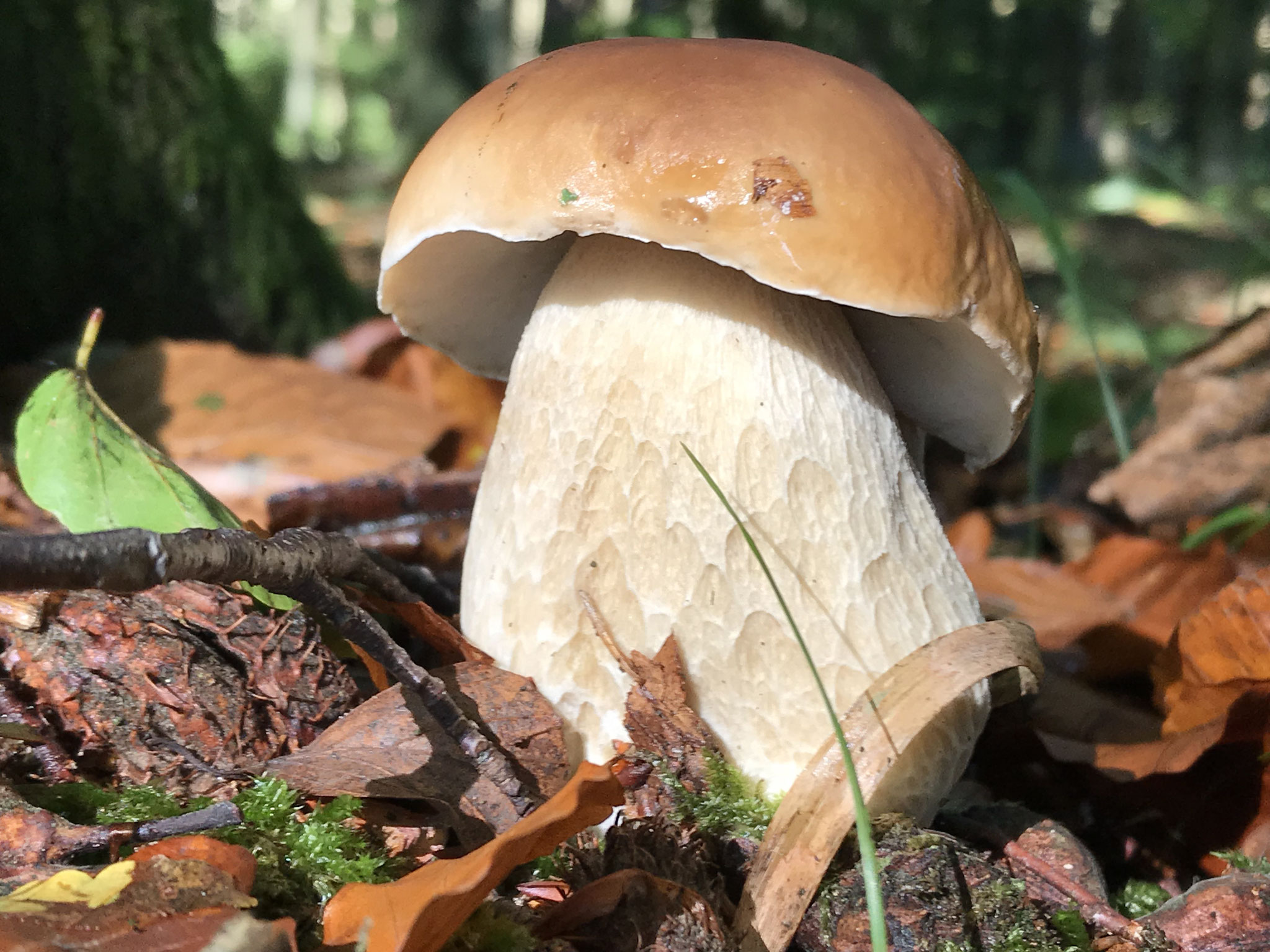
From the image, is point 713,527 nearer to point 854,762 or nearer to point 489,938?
point 854,762

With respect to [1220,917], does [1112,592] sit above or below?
below

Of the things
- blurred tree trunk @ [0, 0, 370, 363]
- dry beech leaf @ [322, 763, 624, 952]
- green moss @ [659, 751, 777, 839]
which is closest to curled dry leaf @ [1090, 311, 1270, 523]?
green moss @ [659, 751, 777, 839]

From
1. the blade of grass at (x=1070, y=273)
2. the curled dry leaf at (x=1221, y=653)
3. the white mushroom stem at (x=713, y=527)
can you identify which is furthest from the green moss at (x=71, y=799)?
the blade of grass at (x=1070, y=273)

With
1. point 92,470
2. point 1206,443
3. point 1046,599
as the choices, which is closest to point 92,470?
point 92,470

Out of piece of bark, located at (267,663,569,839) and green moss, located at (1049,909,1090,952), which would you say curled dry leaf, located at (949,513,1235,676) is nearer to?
green moss, located at (1049,909,1090,952)

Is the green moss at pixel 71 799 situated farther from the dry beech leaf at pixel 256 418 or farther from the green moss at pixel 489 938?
the dry beech leaf at pixel 256 418
